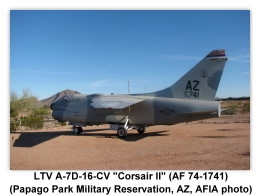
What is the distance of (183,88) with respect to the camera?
17.9m

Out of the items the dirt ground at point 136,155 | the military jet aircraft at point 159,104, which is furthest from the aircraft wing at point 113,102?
the dirt ground at point 136,155

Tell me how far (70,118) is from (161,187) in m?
14.0

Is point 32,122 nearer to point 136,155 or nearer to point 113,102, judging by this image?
point 113,102

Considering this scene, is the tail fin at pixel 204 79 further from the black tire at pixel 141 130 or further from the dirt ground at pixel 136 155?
the black tire at pixel 141 130

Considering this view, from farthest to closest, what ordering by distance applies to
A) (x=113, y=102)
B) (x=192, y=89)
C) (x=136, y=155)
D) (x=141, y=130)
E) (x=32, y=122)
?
1. (x=32, y=122)
2. (x=141, y=130)
3. (x=113, y=102)
4. (x=192, y=89)
5. (x=136, y=155)

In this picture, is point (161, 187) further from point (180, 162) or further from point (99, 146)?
point (99, 146)

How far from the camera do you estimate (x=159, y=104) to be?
60.8ft

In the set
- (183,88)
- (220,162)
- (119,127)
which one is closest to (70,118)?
(119,127)

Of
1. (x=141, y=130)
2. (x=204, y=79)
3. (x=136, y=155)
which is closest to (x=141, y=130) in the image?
(x=141, y=130)

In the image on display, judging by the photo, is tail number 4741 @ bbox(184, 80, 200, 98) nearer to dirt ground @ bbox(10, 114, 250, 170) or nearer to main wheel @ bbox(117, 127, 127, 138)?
dirt ground @ bbox(10, 114, 250, 170)

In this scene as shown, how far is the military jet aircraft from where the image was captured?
56.0 ft

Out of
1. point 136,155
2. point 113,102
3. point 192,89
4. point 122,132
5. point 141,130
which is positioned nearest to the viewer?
point 136,155

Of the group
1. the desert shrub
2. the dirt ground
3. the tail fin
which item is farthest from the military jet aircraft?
the desert shrub

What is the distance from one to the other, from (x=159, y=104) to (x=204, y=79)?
340 centimetres
